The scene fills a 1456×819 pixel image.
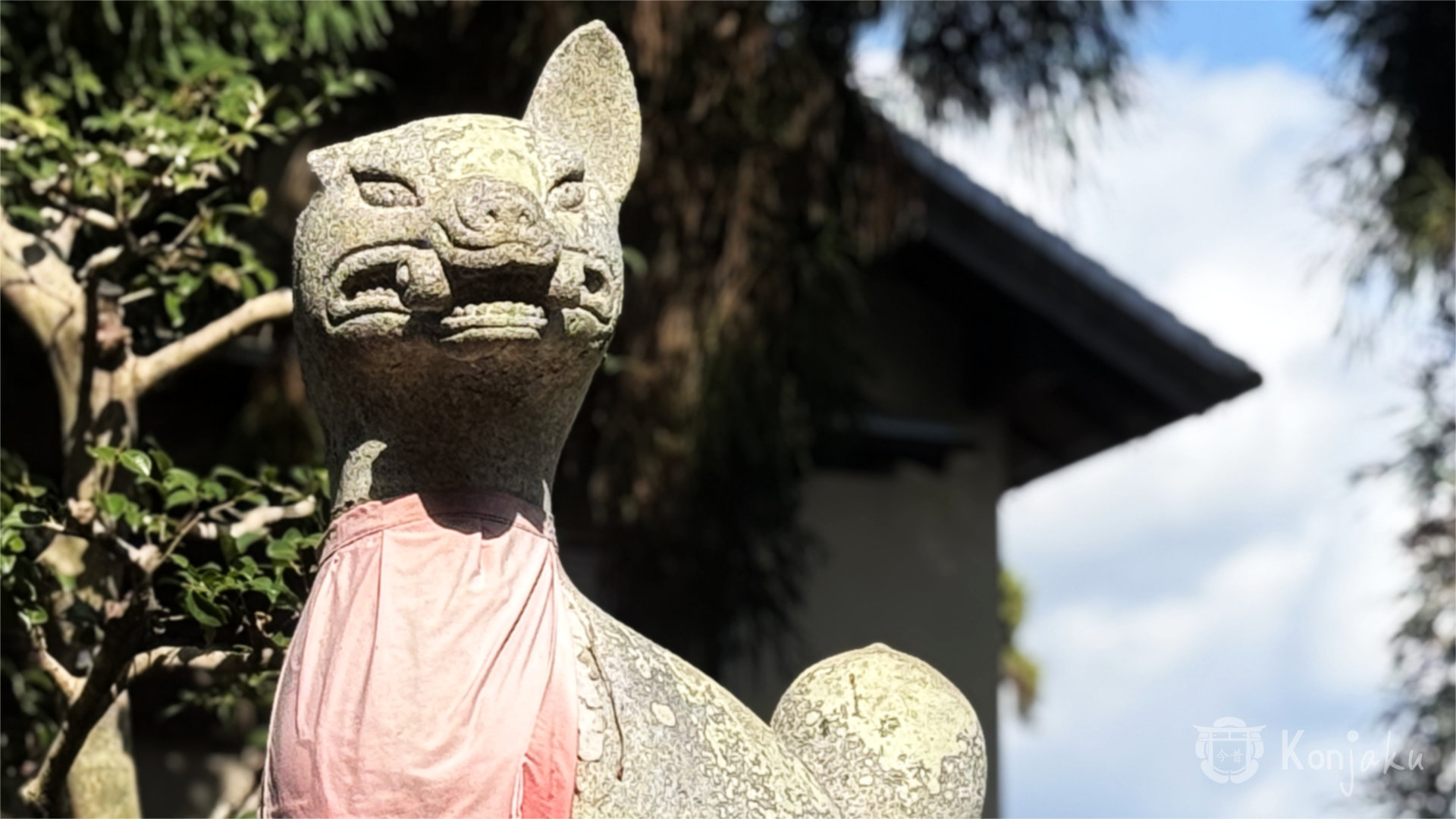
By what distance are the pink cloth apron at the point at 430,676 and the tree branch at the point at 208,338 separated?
4.43 ft

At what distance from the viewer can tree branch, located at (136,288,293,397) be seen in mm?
3590

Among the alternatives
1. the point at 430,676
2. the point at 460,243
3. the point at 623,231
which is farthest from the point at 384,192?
the point at 623,231

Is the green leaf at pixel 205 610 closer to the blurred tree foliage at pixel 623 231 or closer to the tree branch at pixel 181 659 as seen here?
the tree branch at pixel 181 659

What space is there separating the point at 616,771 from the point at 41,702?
8.02ft

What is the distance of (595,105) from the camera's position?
8.51 ft

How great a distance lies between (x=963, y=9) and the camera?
6.57 m

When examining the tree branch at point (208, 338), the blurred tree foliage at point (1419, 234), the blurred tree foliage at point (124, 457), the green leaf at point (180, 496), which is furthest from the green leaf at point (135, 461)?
the blurred tree foliage at point (1419, 234)

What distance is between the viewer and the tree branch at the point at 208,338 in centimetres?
359

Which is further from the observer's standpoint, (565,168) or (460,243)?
(565,168)

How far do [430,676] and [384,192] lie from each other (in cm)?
52

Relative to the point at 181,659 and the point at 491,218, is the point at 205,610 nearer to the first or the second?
the point at 181,659

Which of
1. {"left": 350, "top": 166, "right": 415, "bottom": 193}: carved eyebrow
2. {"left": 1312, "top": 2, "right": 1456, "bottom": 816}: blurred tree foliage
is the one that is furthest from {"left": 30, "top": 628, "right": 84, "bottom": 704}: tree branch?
{"left": 1312, "top": 2, "right": 1456, "bottom": 816}: blurred tree foliage

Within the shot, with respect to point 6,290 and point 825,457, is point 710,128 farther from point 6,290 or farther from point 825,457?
point 6,290

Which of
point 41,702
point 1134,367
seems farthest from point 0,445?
point 1134,367
